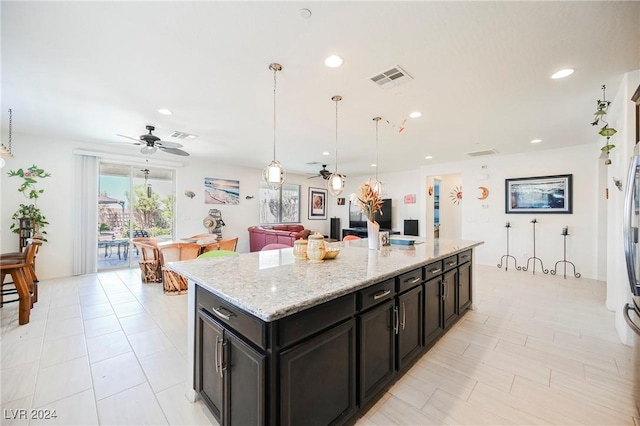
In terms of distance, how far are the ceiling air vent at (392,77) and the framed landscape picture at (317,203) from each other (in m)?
6.60

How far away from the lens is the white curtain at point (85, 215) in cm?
476

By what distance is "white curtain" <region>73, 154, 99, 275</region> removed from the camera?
4762 mm

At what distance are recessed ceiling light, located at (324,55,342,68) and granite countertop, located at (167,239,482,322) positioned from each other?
5.50 ft

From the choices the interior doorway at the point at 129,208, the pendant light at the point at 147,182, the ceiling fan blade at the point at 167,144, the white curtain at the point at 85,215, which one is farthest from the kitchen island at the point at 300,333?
the pendant light at the point at 147,182

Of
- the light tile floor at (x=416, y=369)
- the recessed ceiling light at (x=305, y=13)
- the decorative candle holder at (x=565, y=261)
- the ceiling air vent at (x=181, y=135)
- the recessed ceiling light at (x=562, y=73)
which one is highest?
the ceiling air vent at (x=181, y=135)

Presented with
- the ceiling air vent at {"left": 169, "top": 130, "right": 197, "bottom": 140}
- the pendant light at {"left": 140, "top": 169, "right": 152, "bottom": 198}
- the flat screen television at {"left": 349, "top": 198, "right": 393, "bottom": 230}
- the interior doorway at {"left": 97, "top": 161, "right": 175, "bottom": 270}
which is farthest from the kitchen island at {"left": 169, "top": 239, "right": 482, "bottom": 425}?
the flat screen television at {"left": 349, "top": 198, "right": 393, "bottom": 230}

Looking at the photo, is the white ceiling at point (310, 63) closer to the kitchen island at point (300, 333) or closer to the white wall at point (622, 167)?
the white wall at point (622, 167)

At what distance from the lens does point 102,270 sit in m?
5.14

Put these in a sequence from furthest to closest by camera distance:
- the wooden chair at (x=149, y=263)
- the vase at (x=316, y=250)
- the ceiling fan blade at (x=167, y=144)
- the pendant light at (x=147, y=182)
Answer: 1. the pendant light at (x=147, y=182)
2. the wooden chair at (x=149, y=263)
3. the ceiling fan blade at (x=167, y=144)
4. the vase at (x=316, y=250)

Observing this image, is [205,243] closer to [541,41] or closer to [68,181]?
[68,181]

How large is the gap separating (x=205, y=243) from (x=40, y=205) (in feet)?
10.4

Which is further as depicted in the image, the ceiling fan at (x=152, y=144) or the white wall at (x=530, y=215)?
the white wall at (x=530, y=215)

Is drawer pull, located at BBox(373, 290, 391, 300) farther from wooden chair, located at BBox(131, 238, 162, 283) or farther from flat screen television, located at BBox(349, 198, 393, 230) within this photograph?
flat screen television, located at BBox(349, 198, 393, 230)

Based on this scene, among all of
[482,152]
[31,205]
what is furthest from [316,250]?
[31,205]
